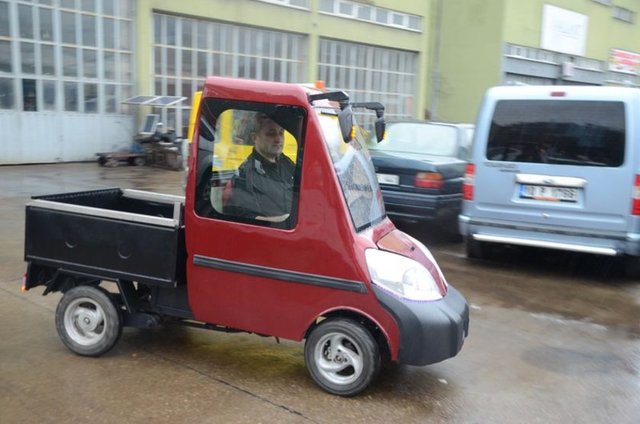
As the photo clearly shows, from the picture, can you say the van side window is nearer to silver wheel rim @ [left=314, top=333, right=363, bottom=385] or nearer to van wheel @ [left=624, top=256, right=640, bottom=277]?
van wheel @ [left=624, top=256, right=640, bottom=277]

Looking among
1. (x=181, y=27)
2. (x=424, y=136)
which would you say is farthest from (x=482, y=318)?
(x=181, y=27)

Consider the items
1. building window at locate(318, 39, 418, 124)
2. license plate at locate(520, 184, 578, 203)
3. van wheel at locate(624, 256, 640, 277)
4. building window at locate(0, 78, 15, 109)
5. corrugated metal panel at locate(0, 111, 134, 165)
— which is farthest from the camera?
building window at locate(318, 39, 418, 124)

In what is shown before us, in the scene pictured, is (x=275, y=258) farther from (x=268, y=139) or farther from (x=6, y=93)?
(x=6, y=93)

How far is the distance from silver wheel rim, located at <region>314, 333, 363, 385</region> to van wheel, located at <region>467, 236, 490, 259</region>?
4.00m

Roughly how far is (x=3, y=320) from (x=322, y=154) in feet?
10.1

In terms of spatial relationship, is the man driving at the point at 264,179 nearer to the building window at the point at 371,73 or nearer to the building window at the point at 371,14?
the building window at the point at 371,14

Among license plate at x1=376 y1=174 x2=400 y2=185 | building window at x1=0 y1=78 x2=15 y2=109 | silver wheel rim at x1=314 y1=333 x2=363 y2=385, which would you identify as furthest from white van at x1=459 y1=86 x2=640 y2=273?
building window at x1=0 y1=78 x2=15 y2=109

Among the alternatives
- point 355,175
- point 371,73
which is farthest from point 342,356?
point 371,73

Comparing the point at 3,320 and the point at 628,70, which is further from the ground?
the point at 628,70

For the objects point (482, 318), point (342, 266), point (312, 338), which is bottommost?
point (482, 318)

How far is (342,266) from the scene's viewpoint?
370 cm

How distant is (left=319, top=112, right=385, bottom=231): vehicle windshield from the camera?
3801mm

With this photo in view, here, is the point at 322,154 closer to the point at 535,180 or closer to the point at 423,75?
the point at 535,180

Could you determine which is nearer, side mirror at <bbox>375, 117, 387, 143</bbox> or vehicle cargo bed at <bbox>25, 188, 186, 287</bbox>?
vehicle cargo bed at <bbox>25, 188, 186, 287</bbox>
